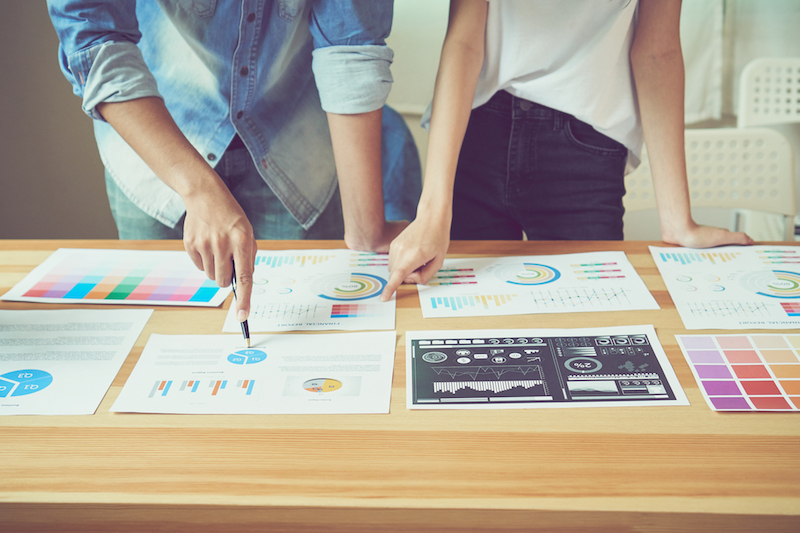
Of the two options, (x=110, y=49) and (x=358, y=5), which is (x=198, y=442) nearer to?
(x=110, y=49)

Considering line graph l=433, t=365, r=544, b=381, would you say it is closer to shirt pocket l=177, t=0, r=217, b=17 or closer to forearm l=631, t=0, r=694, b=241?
Answer: forearm l=631, t=0, r=694, b=241

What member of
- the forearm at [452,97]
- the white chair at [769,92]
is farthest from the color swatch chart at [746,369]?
the white chair at [769,92]

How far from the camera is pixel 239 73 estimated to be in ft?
3.28

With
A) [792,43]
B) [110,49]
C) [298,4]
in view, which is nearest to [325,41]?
[298,4]

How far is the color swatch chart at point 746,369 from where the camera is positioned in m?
0.60

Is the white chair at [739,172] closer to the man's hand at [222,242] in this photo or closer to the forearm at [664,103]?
the forearm at [664,103]

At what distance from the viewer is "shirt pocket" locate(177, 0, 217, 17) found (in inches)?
37.1

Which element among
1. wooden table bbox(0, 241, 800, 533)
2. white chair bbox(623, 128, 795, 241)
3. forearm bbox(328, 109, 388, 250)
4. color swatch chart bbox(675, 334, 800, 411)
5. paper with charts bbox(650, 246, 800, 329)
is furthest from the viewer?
white chair bbox(623, 128, 795, 241)

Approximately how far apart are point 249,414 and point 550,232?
2.38 ft

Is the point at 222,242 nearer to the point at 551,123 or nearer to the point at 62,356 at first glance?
the point at 62,356

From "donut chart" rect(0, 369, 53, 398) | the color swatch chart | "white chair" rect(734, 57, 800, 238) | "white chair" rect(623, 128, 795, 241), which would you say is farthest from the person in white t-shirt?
"white chair" rect(734, 57, 800, 238)

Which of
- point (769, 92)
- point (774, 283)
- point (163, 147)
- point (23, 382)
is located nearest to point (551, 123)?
point (774, 283)

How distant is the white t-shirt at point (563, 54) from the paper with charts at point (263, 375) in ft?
1.74

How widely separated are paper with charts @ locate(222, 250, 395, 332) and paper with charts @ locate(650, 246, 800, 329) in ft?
1.35
